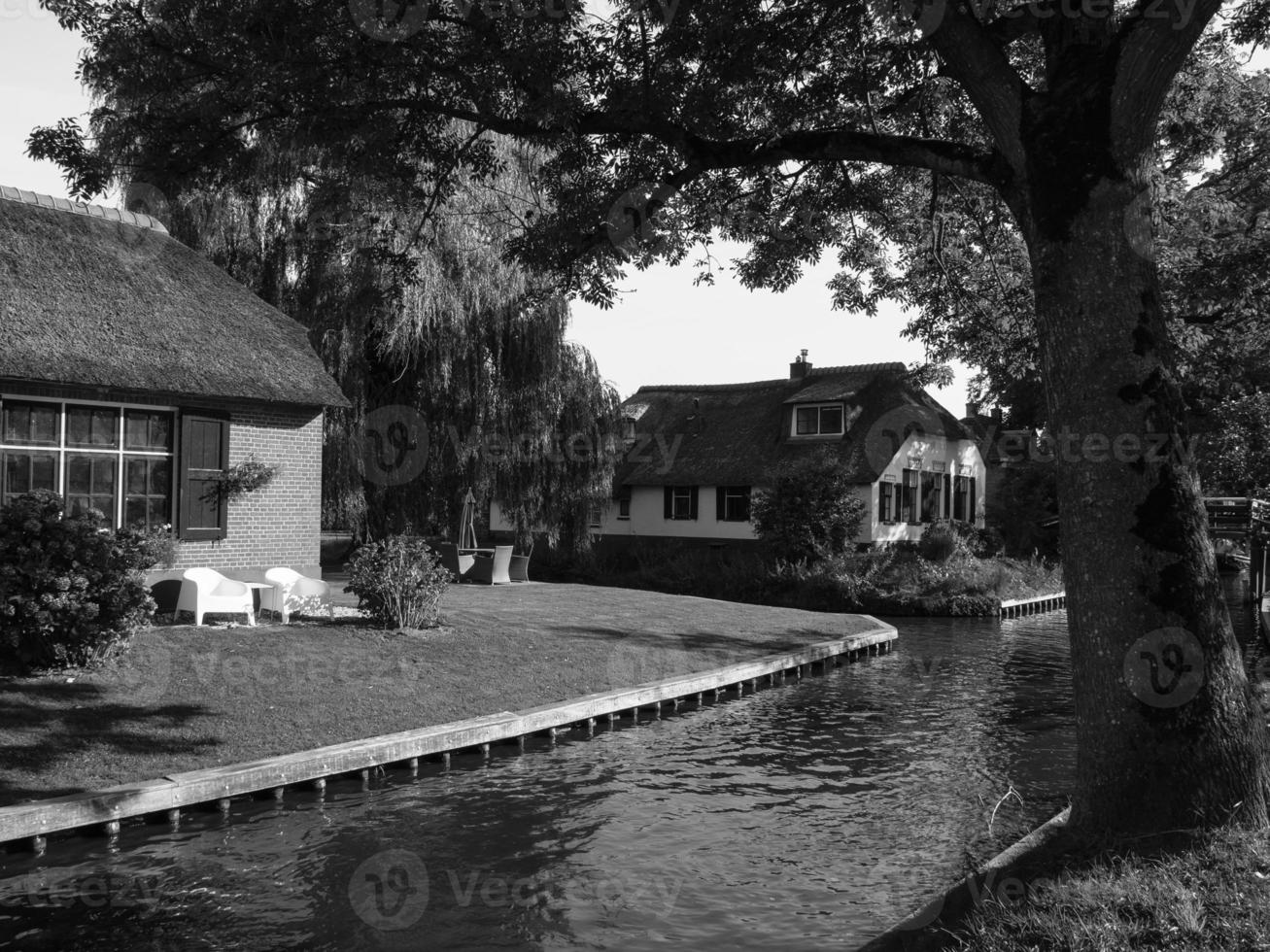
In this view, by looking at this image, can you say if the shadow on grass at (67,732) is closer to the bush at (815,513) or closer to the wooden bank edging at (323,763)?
the wooden bank edging at (323,763)

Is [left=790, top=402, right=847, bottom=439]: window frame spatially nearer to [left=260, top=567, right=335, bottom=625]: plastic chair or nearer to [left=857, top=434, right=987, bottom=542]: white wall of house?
[left=857, top=434, right=987, bottom=542]: white wall of house

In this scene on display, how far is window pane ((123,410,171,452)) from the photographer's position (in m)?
16.4

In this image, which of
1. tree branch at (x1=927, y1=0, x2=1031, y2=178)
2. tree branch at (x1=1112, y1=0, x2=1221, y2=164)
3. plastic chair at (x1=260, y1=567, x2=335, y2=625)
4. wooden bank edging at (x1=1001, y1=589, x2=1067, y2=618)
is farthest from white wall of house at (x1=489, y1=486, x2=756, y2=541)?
tree branch at (x1=1112, y1=0, x2=1221, y2=164)

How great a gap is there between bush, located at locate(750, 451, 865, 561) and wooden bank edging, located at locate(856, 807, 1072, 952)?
27.0 m

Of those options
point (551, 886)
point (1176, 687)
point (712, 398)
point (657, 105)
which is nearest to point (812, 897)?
point (551, 886)

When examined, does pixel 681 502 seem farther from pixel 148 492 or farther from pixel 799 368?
pixel 148 492

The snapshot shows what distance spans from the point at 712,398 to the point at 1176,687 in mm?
42359

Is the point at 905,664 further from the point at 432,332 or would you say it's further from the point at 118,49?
the point at 118,49

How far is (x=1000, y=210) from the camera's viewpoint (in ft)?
44.8

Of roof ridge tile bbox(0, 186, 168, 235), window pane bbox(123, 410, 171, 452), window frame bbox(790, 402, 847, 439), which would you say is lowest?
window pane bbox(123, 410, 171, 452)

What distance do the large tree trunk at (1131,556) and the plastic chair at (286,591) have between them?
1246cm

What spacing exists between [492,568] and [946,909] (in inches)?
799

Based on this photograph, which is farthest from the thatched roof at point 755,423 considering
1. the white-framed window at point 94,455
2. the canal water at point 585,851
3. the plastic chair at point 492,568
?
the canal water at point 585,851

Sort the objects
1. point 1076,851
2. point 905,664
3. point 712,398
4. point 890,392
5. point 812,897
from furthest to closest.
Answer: point 712,398 < point 890,392 < point 905,664 < point 812,897 < point 1076,851
